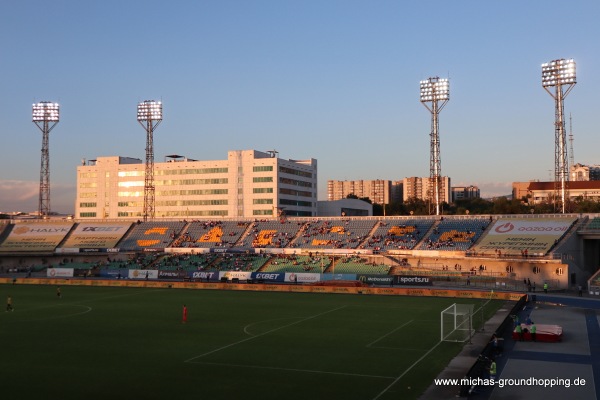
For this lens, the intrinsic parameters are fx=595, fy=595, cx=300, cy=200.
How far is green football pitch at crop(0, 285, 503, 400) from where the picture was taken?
24750 mm

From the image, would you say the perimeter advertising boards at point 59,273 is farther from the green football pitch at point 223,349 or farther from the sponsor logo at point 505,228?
the sponsor logo at point 505,228

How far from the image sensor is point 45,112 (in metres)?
109

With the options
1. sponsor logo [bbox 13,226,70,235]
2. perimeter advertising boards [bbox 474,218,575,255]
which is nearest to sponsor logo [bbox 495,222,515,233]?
perimeter advertising boards [bbox 474,218,575,255]

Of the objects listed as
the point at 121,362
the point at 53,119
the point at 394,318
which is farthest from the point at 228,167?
the point at 121,362

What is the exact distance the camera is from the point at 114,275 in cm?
8256

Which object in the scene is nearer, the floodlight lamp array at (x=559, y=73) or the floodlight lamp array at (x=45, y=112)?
the floodlight lamp array at (x=559, y=73)

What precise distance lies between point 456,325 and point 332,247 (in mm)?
52600

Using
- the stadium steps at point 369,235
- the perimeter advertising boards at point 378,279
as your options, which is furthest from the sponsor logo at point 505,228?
the stadium steps at point 369,235

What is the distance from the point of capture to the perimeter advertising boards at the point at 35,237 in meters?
101

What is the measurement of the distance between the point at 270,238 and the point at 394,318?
5081 cm

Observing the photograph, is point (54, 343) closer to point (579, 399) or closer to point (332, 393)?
point (332, 393)

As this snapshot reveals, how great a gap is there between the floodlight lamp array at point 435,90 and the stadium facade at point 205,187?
1735 inches

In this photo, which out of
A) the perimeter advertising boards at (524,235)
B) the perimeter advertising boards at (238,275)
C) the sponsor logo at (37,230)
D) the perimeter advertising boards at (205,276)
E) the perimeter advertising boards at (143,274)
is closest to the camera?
the perimeter advertising boards at (524,235)

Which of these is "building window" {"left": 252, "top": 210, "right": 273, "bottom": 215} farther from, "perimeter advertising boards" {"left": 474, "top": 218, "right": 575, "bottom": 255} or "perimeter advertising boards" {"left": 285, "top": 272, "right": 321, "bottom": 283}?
"perimeter advertising boards" {"left": 474, "top": 218, "right": 575, "bottom": 255}
